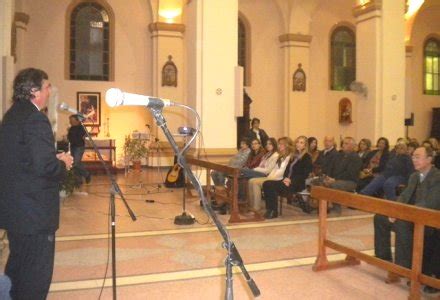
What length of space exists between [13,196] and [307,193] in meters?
5.82

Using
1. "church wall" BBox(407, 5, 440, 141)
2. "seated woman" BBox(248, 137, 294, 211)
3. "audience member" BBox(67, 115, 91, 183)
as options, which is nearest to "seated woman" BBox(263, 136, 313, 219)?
"seated woman" BBox(248, 137, 294, 211)

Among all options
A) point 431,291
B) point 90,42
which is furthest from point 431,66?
point 431,291

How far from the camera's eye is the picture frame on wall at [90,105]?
1592 centimetres

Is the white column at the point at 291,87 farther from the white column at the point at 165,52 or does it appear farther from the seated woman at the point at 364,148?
the seated woman at the point at 364,148

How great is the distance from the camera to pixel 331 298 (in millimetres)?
4238

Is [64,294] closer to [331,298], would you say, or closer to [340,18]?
[331,298]

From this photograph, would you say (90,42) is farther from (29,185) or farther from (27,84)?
(29,185)

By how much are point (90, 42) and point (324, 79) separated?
8.97 m

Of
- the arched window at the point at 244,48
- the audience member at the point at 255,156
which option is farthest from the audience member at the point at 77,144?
the arched window at the point at 244,48

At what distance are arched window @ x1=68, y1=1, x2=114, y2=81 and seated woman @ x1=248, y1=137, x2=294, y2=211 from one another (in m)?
9.55

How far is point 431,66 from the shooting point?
68.1 ft

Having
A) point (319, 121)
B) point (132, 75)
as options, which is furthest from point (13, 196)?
point (319, 121)

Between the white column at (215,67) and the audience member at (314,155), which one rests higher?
the white column at (215,67)

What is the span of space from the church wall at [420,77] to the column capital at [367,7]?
8.55 meters
